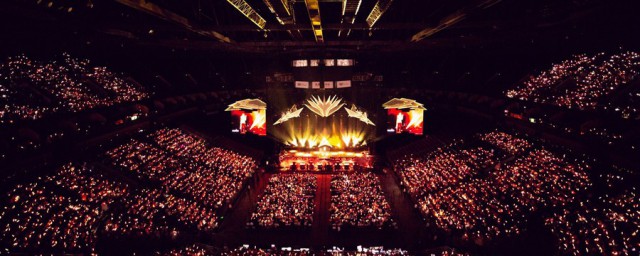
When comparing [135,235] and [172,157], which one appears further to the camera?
[172,157]

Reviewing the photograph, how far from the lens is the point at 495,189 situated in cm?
1563

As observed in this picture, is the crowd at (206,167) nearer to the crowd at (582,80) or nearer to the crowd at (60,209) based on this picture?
the crowd at (60,209)

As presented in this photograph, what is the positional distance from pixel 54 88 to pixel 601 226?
828 inches

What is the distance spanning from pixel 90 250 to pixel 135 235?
168 centimetres

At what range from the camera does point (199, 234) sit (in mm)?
13648

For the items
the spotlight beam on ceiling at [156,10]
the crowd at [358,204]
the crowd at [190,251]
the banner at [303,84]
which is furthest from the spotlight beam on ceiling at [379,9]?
the banner at [303,84]

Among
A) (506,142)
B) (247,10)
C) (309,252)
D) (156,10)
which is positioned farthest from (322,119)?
(156,10)

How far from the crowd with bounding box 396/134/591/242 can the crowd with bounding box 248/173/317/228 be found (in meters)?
5.41

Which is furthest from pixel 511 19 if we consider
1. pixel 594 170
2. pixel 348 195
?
pixel 348 195

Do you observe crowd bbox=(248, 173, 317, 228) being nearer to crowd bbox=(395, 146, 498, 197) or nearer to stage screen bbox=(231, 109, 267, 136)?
stage screen bbox=(231, 109, 267, 136)

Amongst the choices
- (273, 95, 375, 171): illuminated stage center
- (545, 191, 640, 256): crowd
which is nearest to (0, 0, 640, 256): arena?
(545, 191, 640, 256): crowd

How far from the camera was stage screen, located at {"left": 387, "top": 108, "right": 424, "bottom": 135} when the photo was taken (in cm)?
2194

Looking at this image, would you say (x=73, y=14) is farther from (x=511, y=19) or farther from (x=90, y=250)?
(x=511, y=19)

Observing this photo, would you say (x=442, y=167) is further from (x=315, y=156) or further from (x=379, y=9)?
(x=379, y=9)
